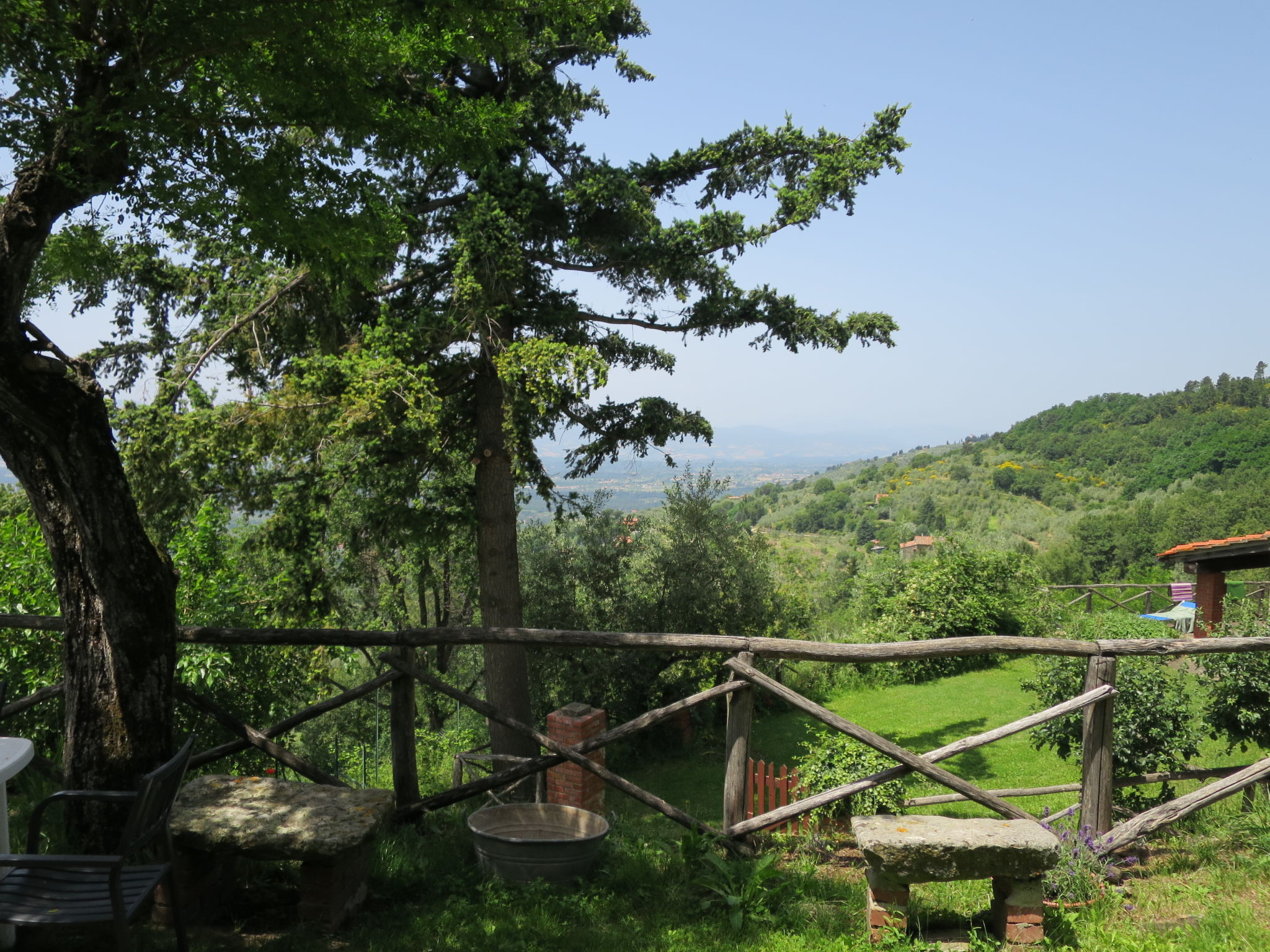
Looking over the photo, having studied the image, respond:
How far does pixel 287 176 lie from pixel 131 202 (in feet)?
2.22

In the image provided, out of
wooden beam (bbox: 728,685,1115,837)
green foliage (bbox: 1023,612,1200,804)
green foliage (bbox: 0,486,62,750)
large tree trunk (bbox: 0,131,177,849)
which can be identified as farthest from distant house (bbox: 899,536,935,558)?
large tree trunk (bbox: 0,131,177,849)

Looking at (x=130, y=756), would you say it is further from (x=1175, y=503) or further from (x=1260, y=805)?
(x=1175, y=503)

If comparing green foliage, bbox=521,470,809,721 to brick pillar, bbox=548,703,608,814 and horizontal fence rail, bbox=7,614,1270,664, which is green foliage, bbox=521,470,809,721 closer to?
brick pillar, bbox=548,703,608,814

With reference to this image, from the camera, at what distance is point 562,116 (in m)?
11.4

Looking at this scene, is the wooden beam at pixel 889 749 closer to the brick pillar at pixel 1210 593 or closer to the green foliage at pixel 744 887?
the green foliage at pixel 744 887

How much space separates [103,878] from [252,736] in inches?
60.0

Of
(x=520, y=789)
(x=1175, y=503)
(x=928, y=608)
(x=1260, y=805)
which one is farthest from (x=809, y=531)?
(x=1260, y=805)

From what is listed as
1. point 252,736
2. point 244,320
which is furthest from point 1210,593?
point 252,736

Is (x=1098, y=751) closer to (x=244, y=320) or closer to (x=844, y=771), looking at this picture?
(x=844, y=771)

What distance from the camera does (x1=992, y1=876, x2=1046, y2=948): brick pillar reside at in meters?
3.39

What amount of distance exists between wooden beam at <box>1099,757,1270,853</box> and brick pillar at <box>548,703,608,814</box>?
3.97 m

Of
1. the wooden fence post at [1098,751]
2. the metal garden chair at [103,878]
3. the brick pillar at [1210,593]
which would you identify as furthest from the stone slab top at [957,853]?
the brick pillar at [1210,593]

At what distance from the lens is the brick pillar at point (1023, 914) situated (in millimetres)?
3393

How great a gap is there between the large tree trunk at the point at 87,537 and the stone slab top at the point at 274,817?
0.32m
